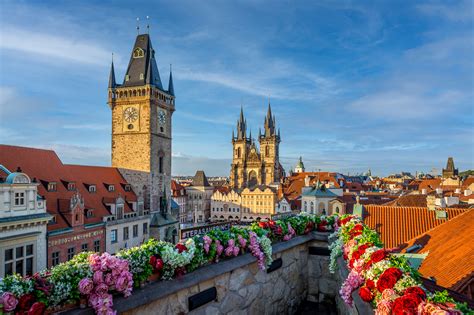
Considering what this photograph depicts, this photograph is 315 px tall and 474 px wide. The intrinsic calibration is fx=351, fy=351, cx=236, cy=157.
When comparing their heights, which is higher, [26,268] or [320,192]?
[320,192]

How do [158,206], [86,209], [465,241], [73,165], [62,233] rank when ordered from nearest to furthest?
[465,241]
[62,233]
[86,209]
[73,165]
[158,206]

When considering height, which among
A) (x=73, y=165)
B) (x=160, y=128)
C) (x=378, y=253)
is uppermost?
(x=160, y=128)

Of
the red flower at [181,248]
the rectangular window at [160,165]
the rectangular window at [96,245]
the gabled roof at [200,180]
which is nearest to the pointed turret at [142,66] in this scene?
the rectangular window at [160,165]

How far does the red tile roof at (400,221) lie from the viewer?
1650 centimetres

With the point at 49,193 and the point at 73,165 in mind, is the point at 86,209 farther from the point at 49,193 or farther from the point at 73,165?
the point at 73,165

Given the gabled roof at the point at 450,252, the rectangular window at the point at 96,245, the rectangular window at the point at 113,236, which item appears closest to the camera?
the gabled roof at the point at 450,252

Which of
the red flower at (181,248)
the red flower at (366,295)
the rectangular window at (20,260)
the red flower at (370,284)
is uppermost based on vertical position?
the red flower at (181,248)

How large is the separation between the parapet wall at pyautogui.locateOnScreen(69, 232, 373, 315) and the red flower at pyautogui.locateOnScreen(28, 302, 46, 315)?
30 centimetres

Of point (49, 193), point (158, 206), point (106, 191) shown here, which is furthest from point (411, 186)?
point (49, 193)

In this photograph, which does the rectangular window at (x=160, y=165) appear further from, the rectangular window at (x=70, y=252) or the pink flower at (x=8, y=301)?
the pink flower at (x=8, y=301)

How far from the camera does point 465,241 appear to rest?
8.60 meters

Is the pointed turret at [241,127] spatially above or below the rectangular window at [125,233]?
above

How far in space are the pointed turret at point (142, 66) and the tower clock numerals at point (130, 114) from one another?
258 cm

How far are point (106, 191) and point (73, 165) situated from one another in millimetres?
3318
